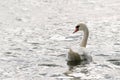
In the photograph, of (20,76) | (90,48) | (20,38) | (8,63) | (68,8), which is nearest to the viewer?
(20,76)

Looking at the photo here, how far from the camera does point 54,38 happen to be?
18.2 m

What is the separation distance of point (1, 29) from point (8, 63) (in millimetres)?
4872

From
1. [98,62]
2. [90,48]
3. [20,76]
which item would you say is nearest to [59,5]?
[90,48]

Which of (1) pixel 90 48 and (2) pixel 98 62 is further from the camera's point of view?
(1) pixel 90 48

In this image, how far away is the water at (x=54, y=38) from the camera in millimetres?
14203

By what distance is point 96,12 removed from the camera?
23.3 metres

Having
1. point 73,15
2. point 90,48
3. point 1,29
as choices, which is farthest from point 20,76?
point 73,15

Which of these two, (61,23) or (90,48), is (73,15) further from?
(90,48)

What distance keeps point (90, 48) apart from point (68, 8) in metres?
7.46

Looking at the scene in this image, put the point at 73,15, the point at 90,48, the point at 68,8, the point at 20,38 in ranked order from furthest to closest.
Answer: the point at 68,8 → the point at 73,15 → the point at 20,38 → the point at 90,48

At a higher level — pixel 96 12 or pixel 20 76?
pixel 96 12

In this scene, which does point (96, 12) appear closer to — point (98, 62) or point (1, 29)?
point (1, 29)

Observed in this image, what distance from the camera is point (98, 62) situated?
15.3 metres

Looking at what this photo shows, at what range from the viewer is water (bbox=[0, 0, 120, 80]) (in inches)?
559
